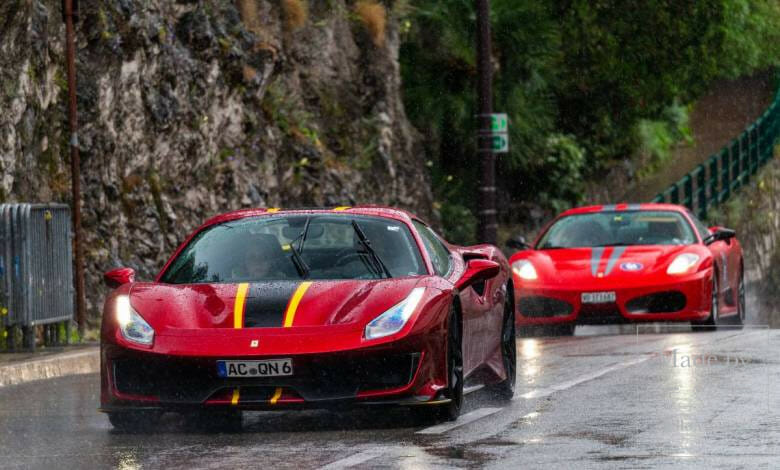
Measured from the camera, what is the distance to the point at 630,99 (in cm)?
3831

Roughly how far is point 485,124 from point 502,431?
52.4 feet

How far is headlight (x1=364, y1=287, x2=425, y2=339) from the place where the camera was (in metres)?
10.1

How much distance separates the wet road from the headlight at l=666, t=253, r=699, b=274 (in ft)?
18.2

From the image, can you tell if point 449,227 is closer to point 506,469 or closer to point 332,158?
point 332,158

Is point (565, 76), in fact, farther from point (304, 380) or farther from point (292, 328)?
point (304, 380)

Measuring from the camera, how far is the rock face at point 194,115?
64.7 ft

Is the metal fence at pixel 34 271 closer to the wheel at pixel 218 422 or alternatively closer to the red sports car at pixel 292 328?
the red sports car at pixel 292 328

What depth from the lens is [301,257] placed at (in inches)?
438

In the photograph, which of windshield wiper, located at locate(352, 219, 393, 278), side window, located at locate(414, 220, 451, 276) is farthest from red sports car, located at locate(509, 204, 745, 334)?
windshield wiper, located at locate(352, 219, 393, 278)

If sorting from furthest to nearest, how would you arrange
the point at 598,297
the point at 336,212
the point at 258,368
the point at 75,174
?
the point at 598,297, the point at 75,174, the point at 336,212, the point at 258,368

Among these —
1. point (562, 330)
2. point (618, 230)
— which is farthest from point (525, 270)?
point (618, 230)

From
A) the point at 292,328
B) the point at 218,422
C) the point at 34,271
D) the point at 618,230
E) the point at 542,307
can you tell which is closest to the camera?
the point at 292,328

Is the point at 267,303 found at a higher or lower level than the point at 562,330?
higher

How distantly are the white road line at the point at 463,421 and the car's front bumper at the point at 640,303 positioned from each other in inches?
329
